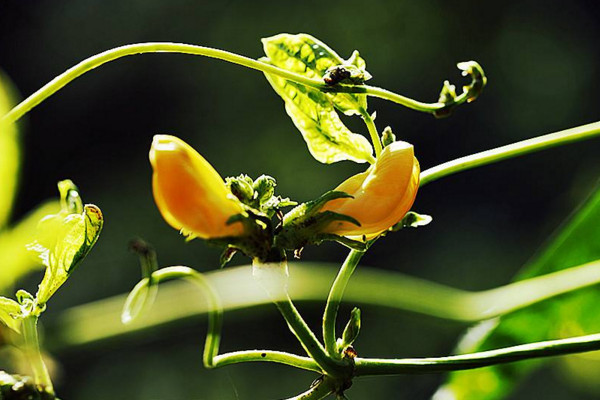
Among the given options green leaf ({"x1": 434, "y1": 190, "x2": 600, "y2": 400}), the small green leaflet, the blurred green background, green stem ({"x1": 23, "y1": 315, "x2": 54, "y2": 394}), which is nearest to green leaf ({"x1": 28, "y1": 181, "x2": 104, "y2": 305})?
green stem ({"x1": 23, "y1": 315, "x2": 54, "y2": 394})

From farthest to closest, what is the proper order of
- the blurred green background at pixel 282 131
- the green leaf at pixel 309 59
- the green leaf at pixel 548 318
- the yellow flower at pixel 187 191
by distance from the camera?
1. the blurred green background at pixel 282 131
2. the green leaf at pixel 548 318
3. the green leaf at pixel 309 59
4. the yellow flower at pixel 187 191

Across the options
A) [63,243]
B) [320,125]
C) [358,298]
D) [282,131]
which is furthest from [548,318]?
[282,131]

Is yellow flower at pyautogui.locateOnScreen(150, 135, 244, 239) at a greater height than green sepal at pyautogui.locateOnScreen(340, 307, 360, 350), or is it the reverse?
yellow flower at pyautogui.locateOnScreen(150, 135, 244, 239)

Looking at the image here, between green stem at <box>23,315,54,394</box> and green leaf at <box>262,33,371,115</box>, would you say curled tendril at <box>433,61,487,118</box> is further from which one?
green stem at <box>23,315,54,394</box>

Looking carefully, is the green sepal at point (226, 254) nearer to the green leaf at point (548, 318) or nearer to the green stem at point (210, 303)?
the green stem at point (210, 303)

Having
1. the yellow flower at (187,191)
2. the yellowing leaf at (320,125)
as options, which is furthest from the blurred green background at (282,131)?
the yellow flower at (187,191)

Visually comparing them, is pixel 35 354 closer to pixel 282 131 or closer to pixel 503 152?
pixel 503 152

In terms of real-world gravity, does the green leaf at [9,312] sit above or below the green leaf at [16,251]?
below
